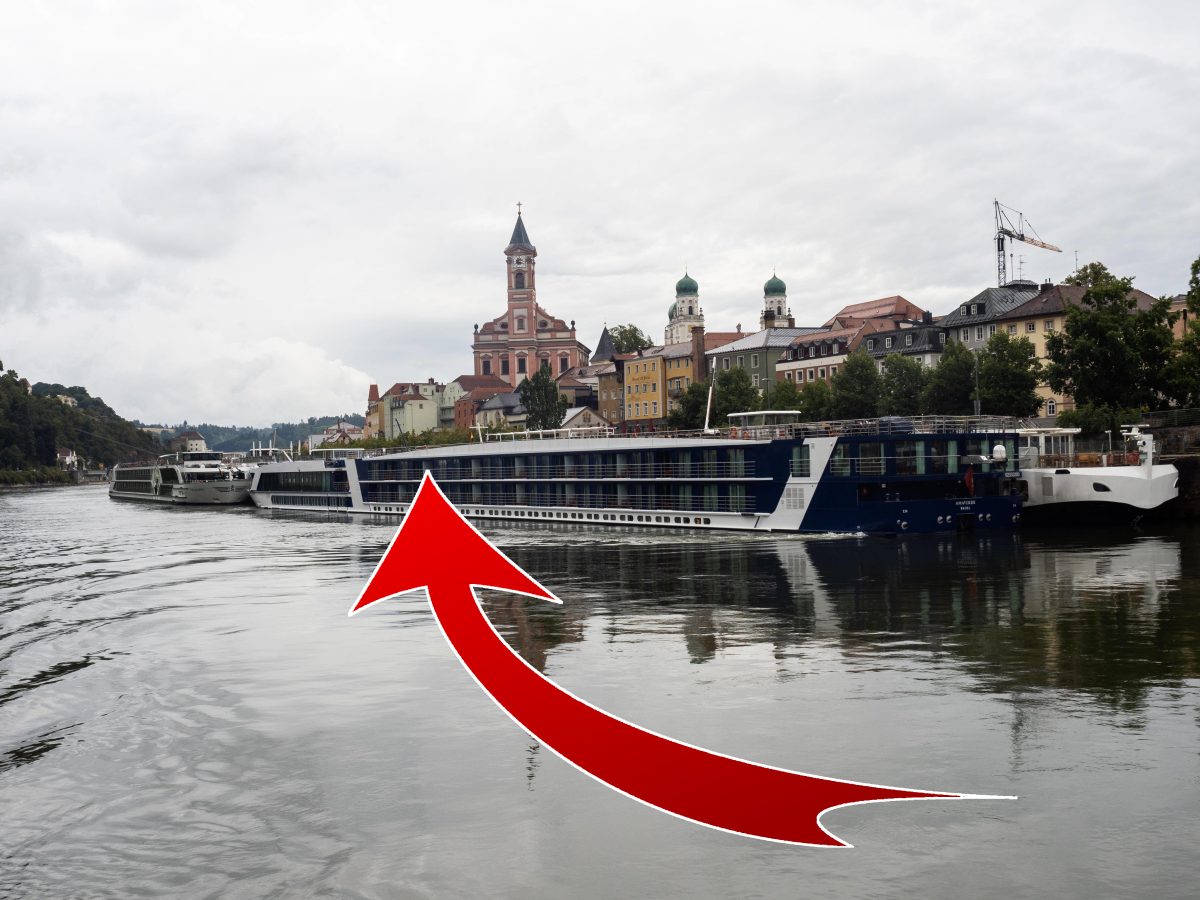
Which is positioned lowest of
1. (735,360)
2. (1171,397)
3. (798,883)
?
(798,883)

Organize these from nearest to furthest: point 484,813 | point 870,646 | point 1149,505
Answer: point 484,813, point 870,646, point 1149,505

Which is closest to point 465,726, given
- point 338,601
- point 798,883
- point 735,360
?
→ point 798,883

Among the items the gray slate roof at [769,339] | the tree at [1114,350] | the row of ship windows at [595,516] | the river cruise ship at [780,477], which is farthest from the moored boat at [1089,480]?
the gray slate roof at [769,339]

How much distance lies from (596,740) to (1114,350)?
73351mm

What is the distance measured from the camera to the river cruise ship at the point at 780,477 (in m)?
60.2

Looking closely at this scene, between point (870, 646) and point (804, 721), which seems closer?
point (804, 721)

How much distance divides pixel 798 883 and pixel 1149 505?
5498 cm

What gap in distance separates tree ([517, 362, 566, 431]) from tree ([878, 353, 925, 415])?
2670 inches

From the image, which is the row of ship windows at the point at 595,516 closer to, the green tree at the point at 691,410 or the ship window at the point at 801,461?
the ship window at the point at 801,461

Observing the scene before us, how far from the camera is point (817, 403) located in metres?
114

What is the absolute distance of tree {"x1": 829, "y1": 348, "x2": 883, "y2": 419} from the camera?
108875 millimetres

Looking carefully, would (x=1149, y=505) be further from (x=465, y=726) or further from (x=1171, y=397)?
(x=465, y=726)

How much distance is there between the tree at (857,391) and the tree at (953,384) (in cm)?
909

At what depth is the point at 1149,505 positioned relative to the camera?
6188 cm
